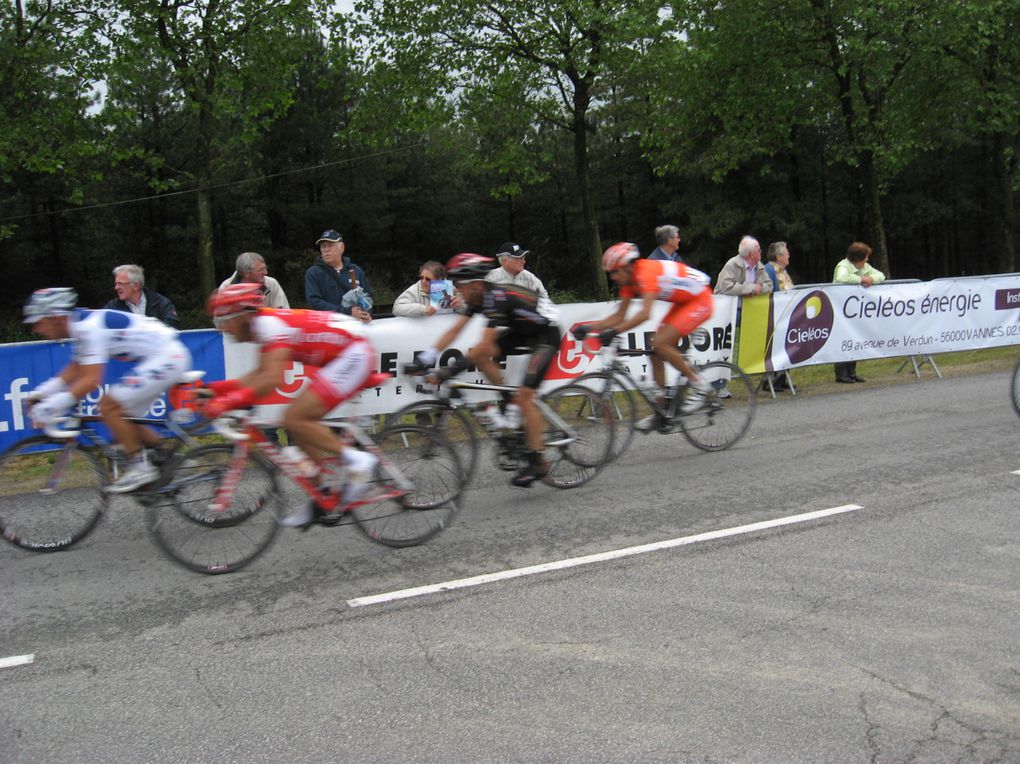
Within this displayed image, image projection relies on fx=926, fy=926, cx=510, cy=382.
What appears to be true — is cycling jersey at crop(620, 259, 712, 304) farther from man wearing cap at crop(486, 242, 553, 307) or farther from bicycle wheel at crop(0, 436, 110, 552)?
bicycle wheel at crop(0, 436, 110, 552)

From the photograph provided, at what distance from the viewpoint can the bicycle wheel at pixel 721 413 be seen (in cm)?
877

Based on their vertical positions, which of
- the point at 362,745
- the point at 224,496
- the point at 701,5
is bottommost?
the point at 362,745

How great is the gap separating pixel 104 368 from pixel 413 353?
13.2ft

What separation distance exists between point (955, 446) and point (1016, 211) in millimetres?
47279

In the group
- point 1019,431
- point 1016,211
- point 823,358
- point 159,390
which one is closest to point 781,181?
point 1016,211

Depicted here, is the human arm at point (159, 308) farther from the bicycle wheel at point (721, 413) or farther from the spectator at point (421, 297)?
the bicycle wheel at point (721, 413)

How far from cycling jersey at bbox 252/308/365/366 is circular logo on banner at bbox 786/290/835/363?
25.2 feet

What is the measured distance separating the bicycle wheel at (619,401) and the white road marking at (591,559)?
1.77 meters

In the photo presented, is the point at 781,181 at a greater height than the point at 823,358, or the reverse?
the point at 781,181

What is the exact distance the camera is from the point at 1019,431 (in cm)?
910

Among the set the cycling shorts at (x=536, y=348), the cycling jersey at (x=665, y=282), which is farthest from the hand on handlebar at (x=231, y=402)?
the cycling jersey at (x=665, y=282)

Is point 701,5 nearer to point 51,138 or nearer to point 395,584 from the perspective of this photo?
point 51,138

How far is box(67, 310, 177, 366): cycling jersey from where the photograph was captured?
19.9 feet

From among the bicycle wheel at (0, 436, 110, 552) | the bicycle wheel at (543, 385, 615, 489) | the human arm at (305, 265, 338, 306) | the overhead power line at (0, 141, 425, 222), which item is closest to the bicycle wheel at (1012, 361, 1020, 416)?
the bicycle wheel at (543, 385, 615, 489)
